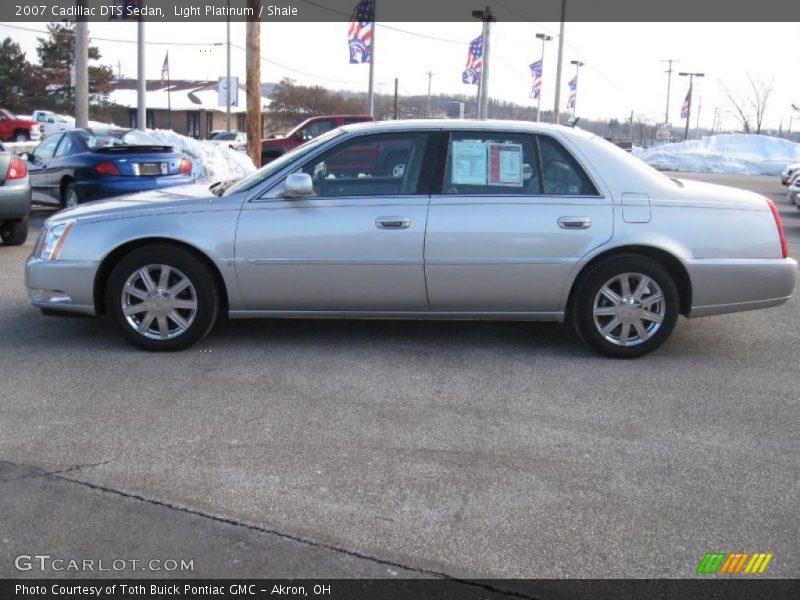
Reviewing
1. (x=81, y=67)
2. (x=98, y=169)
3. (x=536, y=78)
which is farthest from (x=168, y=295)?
(x=536, y=78)

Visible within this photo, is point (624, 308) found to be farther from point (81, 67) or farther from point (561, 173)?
point (81, 67)

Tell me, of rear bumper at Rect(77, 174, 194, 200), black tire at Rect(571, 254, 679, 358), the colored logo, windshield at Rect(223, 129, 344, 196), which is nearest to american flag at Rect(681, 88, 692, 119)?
rear bumper at Rect(77, 174, 194, 200)

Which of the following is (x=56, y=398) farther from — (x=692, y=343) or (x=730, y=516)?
(x=692, y=343)

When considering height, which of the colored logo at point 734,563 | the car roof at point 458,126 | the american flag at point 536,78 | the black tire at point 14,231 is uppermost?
the american flag at point 536,78

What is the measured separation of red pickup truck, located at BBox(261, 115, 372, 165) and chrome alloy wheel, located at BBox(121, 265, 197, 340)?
15.5m

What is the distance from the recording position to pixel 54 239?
6215 millimetres

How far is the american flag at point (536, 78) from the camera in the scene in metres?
37.9

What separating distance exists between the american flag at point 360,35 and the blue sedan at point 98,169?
52.6 feet

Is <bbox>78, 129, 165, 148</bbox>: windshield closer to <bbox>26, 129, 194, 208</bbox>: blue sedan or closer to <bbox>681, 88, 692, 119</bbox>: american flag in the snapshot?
<bbox>26, 129, 194, 208</bbox>: blue sedan

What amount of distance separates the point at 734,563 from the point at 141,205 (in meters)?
4.49

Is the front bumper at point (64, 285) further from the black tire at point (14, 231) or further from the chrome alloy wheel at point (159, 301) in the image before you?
the black tire at point (14, 231)

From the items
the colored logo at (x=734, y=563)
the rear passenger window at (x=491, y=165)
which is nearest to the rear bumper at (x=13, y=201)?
the rear passenger window at (x=491, y=165)

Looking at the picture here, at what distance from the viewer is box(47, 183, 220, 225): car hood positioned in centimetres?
611

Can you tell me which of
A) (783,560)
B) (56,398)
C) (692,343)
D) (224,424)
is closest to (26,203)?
(56,398)
